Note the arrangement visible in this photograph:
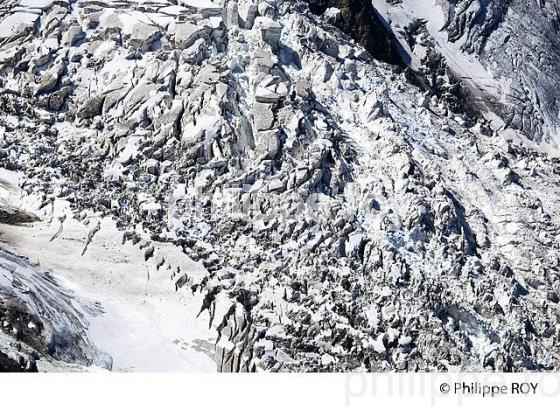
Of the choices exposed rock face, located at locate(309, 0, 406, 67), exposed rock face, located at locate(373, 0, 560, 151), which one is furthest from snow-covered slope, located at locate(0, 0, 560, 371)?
exposed rock face, located at locate(373, 0, 560, 151)

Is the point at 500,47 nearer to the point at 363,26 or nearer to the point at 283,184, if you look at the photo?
the point at 363,26

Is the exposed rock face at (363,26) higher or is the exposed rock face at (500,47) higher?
the exposed rock face at (500,47)

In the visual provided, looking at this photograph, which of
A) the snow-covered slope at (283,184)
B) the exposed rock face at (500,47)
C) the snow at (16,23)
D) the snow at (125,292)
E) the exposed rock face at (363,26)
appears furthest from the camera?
the exposed rock face at (500,47)

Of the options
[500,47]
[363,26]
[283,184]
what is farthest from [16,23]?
[500,47]

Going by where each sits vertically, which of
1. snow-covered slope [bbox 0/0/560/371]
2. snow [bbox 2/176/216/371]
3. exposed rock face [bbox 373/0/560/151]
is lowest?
snow [bbox 2/176/216/371]

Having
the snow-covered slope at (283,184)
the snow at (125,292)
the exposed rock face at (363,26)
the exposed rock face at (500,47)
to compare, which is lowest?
the snow at (125,292)

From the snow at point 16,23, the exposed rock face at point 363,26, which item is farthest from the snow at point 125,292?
the exposed rock face at point 363,26

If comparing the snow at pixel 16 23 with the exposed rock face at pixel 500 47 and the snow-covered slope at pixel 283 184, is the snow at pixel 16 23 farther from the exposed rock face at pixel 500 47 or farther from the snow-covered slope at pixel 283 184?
the exposed rock face at pixel 500 47

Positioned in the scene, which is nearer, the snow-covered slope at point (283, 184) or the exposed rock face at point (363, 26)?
the snow-covered slope at point (283, 184)

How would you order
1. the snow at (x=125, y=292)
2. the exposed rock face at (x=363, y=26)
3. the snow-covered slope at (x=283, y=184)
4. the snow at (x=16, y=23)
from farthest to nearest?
the exposed rock face at (x=363, y=26)
the snow at (x=16, y=23)
the snow-covered slope at (x=283, y=184)
the snow at (x=125, y=292)

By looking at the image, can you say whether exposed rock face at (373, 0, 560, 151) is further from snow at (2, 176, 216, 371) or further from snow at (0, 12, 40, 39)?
snow at (2, 176, 216, 371)
